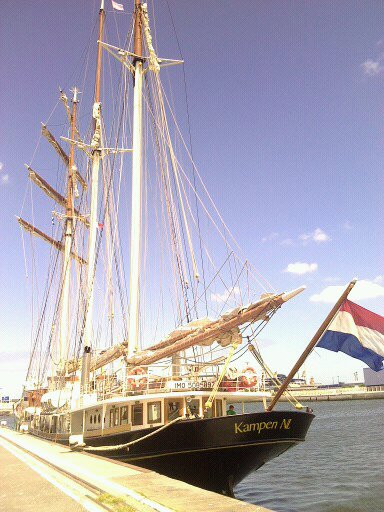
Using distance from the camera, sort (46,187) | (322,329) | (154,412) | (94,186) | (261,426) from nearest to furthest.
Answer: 1. (322,329)
2. (261,426)
3. (154,412)
4. (94,186)
5. (46,187)

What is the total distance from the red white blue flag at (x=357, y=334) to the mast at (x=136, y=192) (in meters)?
9.86

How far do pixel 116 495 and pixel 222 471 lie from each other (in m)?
8.38

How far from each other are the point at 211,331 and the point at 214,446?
13.3 ft

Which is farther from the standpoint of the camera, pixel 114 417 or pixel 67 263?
pixel 67 263

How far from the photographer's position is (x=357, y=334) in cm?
1443

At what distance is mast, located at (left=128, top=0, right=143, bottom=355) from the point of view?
71.3ft

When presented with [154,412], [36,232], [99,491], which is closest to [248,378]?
[154,412]

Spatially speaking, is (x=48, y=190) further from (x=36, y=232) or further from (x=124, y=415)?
(x=124, y=415)

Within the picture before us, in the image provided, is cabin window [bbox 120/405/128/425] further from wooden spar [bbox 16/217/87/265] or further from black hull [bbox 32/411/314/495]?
wooden spar [bbox 16/217/87/265]

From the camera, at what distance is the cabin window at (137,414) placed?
694 inches

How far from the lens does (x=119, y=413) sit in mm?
18406

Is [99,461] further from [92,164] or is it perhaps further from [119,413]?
[92,164]

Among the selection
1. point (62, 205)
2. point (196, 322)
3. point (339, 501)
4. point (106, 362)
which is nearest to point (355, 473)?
point (339, 501)

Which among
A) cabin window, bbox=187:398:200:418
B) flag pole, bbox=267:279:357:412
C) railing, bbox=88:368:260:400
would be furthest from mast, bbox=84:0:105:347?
flag pole, bbox=267:279:357:412
